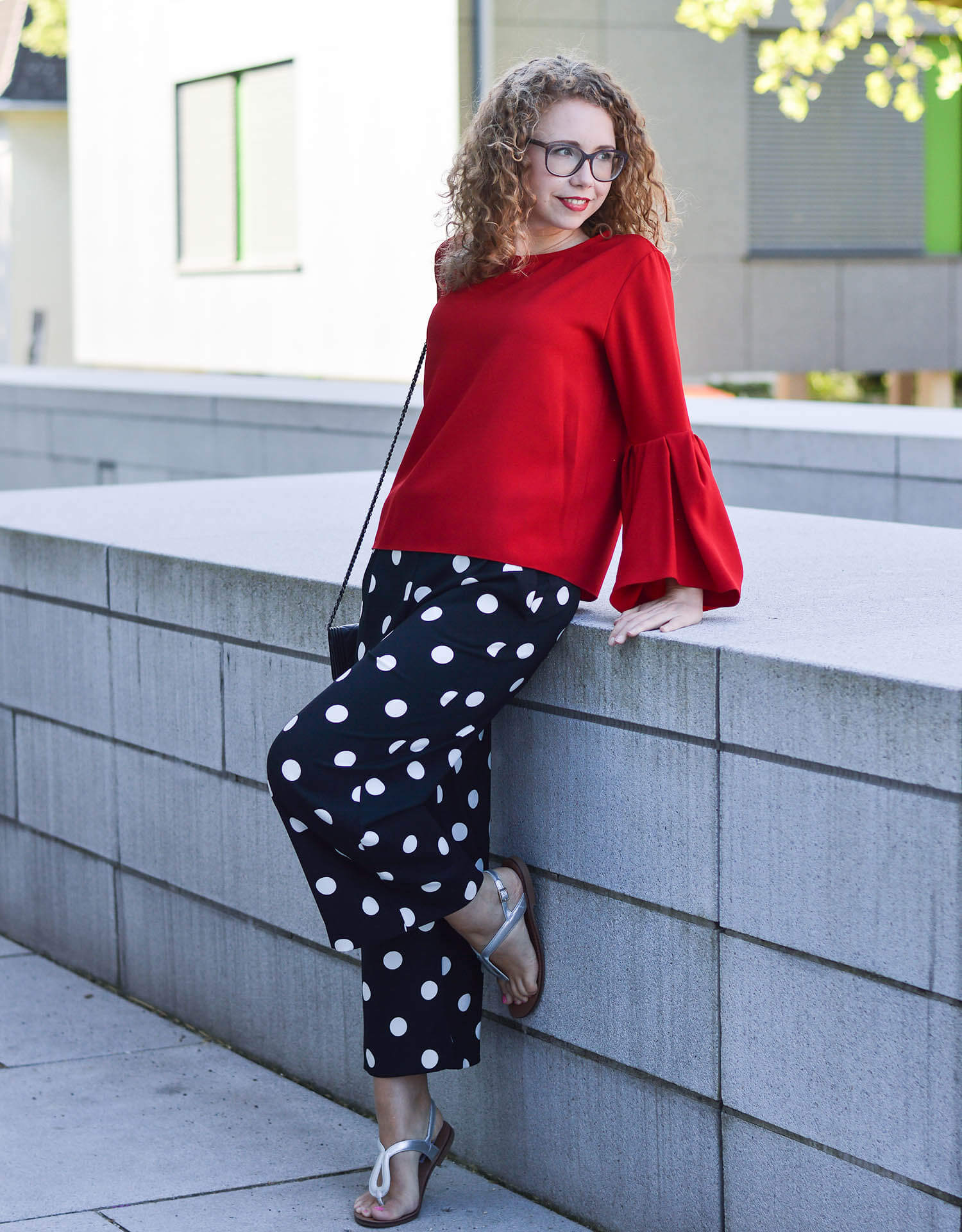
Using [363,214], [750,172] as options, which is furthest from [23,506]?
[750,172]

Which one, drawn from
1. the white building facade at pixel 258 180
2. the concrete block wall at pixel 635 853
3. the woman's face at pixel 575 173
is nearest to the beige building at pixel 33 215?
the white building facade at pixel 258 180

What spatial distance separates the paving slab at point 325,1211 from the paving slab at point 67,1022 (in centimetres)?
92

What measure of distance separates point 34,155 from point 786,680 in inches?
1270

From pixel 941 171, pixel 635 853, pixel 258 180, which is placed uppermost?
pixel 941 171

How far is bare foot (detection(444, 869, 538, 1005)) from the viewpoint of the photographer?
3307 mm

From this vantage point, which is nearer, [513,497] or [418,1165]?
[513,497]

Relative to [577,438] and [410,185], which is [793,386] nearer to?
[410,185]

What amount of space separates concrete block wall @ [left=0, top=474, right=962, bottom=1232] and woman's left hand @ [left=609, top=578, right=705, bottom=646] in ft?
0.11

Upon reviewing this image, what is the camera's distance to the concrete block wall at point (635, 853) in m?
2.72

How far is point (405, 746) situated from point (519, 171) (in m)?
1.02

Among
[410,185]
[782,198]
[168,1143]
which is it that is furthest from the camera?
[782,198]

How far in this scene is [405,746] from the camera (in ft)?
10.1

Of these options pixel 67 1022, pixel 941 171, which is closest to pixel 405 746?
pixel 67 1022

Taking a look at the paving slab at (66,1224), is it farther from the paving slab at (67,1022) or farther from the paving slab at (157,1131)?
the paving slab at (67,1022)
